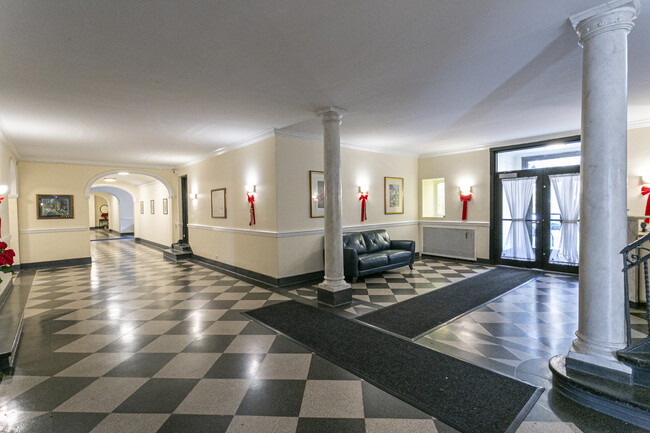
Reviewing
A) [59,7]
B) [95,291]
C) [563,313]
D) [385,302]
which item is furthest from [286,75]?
[95,291]

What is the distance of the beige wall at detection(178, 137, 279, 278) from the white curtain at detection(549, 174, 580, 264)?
5.73 m

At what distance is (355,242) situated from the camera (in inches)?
255

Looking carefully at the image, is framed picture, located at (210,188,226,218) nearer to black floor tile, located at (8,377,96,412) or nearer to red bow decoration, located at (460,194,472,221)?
black floor tile, located at (8,377,96,412)

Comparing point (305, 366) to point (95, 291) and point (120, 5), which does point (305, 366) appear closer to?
point (120, 5)

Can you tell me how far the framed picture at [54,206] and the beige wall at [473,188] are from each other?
390 inches

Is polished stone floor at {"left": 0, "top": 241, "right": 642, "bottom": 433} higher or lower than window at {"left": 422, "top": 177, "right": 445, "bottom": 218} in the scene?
lower

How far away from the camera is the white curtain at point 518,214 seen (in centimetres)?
672

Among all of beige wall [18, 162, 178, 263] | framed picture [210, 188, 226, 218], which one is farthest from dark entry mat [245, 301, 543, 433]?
beige wall [18, 162, 178, 263]

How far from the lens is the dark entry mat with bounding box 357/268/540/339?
12.4 ft

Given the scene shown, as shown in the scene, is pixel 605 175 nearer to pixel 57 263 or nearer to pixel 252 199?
pixel 252 199

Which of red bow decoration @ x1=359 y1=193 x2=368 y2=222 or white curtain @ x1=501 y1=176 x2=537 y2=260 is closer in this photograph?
white curtain @ x1=501 y1=176 x2=537 y2=260

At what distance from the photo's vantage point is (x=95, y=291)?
18.2ft

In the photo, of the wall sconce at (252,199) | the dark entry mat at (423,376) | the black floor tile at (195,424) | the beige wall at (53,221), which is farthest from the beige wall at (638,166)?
the beige wall at (53,221)

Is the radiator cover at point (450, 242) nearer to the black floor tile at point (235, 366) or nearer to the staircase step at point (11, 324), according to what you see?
the black floor tile at point (235, 366)
